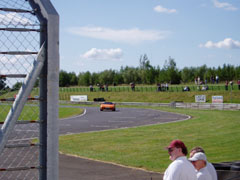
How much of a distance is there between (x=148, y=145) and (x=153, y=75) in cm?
8970

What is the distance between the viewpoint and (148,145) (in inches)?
623

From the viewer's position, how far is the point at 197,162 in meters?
4.91

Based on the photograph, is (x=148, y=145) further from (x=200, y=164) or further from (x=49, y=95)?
(x=49, y=95)

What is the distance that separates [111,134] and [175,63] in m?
105

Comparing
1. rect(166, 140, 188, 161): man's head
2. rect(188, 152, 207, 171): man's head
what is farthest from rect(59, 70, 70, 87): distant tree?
rect(166, 140, 188, 161): man's head

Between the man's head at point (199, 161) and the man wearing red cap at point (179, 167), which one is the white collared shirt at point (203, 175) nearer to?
the man's head at point (199, 161)

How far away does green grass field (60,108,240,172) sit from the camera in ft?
41.0

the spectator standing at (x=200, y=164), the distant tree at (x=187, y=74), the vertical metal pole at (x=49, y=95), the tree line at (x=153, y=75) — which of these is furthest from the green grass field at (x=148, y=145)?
the distant tree at (x=187, y=74)

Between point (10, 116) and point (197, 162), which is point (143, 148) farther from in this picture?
point (10, 116)

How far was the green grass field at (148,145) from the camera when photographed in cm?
1251

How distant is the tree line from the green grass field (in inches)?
2175

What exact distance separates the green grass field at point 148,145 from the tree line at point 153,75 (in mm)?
55253

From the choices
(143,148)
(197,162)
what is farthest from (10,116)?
(143,148)

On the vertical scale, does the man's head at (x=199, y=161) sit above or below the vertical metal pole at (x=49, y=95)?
below
